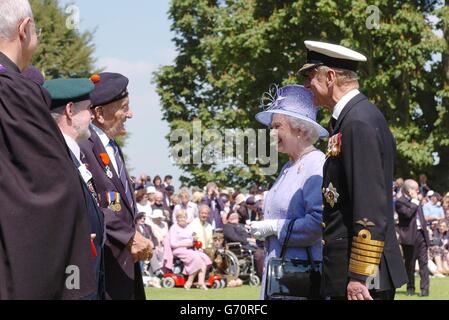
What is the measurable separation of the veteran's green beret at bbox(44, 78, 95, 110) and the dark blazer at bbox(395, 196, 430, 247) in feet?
43.0

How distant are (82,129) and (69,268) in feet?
5.17

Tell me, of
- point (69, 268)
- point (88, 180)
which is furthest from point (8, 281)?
point (88, 180)

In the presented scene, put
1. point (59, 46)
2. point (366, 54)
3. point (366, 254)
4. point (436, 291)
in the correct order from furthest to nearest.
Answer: point (59, 46) → point (366, 54) → point (436, 291) → point (366, 254)

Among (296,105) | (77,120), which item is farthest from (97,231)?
(296,105)

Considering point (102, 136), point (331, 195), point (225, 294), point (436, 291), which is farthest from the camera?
point (436, 291)

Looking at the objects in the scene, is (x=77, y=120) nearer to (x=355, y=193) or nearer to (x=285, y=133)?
(x=285, y=133)

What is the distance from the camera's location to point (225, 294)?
1691 cm

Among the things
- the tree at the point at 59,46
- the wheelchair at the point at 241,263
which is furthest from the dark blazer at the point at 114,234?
the tree at the point at 59,46

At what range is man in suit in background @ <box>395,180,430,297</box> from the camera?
1794 cm

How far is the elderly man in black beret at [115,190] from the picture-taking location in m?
6.14

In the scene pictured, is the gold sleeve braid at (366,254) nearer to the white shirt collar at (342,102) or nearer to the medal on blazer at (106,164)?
the white shirt collar at (342,102)

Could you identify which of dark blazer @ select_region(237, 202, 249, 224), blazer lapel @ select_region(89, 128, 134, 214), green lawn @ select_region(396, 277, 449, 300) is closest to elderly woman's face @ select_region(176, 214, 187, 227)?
dark blazer @ select_region(237, 202, 249, 224)

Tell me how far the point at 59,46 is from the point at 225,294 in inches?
1518

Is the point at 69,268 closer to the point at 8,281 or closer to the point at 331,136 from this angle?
the point at 8,281
